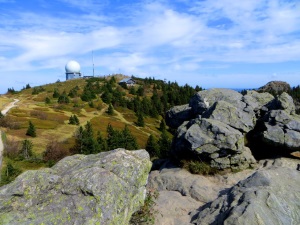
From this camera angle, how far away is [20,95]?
5689 inches

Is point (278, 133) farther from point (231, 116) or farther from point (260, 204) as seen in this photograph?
point (260, 204)

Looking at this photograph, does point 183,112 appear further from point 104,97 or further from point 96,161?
point 104,97

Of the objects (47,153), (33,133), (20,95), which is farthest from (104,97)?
(47,153)

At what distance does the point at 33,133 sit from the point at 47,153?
1121 cm

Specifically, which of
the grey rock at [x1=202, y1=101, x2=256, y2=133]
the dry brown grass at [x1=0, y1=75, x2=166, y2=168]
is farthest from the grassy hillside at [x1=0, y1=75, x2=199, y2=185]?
the grey rock at [x1=202, y1=101, x2=256, y2=133]

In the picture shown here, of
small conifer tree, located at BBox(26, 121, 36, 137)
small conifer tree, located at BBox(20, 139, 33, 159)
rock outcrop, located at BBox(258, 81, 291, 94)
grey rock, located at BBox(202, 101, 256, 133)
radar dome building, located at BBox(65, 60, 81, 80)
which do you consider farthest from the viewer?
rock outcrop, located at BBox(258, 81, 291, 94)

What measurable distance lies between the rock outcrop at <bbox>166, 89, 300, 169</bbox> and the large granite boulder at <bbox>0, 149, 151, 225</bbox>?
8742mm

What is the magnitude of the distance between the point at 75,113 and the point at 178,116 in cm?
8030

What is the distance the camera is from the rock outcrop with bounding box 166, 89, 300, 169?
18.5 meters

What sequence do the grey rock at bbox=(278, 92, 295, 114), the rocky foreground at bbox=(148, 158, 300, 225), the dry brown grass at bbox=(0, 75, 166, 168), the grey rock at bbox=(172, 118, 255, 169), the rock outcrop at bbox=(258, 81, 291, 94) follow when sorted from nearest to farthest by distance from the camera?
the rocky foreground at bbox=(148, 158, 300, 225) → the grey rock at bbox=(172, 118, 255, 169) → the grey rock at bbox=(278, 92, 295, 114) → the dry brown grass at bbox=(0, 75, 166, 168) → the rock outcrop at bbox=(258, 81, 291, 94)

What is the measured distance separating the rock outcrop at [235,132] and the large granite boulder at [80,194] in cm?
874

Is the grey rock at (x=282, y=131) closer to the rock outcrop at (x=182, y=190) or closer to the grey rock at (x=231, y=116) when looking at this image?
the grey rock at (x=231, y=116)

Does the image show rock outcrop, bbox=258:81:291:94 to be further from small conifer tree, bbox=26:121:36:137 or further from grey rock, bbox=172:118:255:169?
grey rock, bbox=172:118:255:169

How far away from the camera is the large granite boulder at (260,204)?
9.64m
